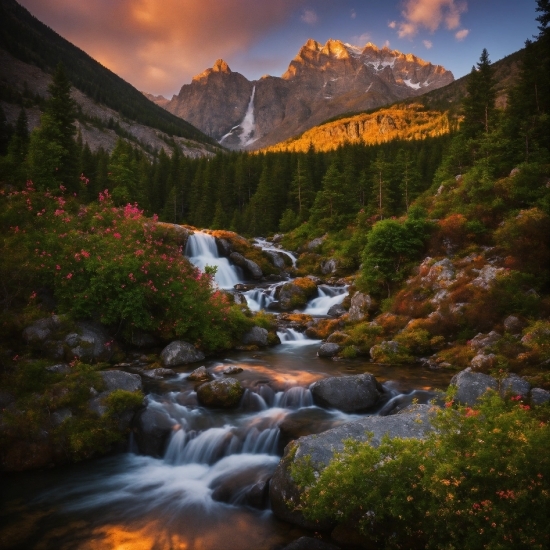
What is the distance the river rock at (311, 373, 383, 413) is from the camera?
42.7ft

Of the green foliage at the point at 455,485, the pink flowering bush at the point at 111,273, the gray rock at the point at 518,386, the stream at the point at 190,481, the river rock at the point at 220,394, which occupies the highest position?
the pink flowering bush at the point at 111,273

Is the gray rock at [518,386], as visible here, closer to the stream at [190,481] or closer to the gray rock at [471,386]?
the gray rock at [471,386]

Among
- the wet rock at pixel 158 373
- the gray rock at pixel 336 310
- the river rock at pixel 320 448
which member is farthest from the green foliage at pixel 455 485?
the gray rock at pixel 336 310

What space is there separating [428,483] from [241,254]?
124ft

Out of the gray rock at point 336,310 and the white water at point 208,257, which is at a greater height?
the white water at point 208,257

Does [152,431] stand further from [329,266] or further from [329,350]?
[329,266]

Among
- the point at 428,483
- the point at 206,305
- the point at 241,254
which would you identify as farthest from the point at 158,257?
the point at 241,254

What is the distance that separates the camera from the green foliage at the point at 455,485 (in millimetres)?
4562

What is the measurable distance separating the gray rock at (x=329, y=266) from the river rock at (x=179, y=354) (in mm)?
24210

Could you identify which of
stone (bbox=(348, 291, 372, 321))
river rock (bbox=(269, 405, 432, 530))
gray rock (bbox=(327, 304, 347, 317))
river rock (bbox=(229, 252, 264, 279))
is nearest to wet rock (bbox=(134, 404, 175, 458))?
river rock (bbox=(269, 405, 432, 530))

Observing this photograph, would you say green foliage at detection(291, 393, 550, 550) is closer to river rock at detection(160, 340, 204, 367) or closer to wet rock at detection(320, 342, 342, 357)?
river rock at detection(160, 340, 204, 367)

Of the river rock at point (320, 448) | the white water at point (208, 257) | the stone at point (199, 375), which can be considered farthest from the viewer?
the white water at point (208, 257)

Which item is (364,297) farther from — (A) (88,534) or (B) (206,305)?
(A) (88,534)

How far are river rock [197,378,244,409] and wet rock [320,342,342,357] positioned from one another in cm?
700
